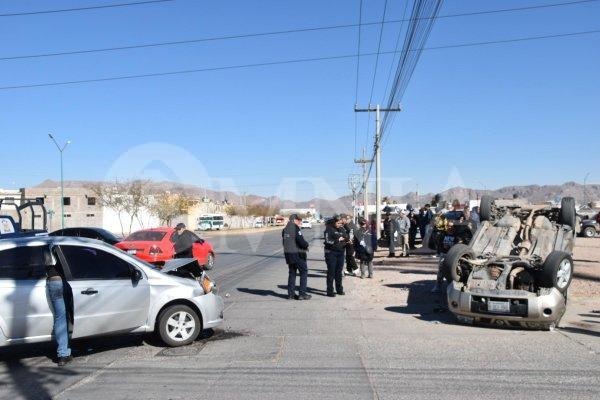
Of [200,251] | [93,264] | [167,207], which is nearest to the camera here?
[93,264]

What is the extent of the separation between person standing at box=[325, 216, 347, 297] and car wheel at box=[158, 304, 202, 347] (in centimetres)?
502

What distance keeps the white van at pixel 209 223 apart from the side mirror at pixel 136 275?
7647 centimetres

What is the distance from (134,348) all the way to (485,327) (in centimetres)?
537

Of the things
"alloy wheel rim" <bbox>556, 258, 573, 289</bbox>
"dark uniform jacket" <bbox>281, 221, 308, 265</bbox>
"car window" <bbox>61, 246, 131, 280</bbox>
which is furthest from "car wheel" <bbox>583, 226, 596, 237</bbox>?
"car window" <bbox>61, 246, 131, 280</bbox>

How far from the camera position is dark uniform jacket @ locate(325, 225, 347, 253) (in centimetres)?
1296

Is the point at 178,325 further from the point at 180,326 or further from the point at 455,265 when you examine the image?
the point at 455,265

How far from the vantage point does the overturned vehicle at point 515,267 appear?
29.7 ft

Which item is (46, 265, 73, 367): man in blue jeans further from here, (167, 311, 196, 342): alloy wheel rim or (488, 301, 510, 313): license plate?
(488, 301, 510, 313): license plate

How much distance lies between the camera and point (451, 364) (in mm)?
7082

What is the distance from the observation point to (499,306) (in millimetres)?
9125

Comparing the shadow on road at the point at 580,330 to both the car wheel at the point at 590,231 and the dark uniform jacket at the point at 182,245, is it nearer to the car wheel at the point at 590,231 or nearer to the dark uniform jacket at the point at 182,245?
the dark uniform jacket at the point at 182,245

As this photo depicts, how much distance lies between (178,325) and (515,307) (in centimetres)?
497

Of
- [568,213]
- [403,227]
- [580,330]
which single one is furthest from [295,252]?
[403,227]

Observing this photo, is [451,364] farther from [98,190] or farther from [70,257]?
[98,190]
